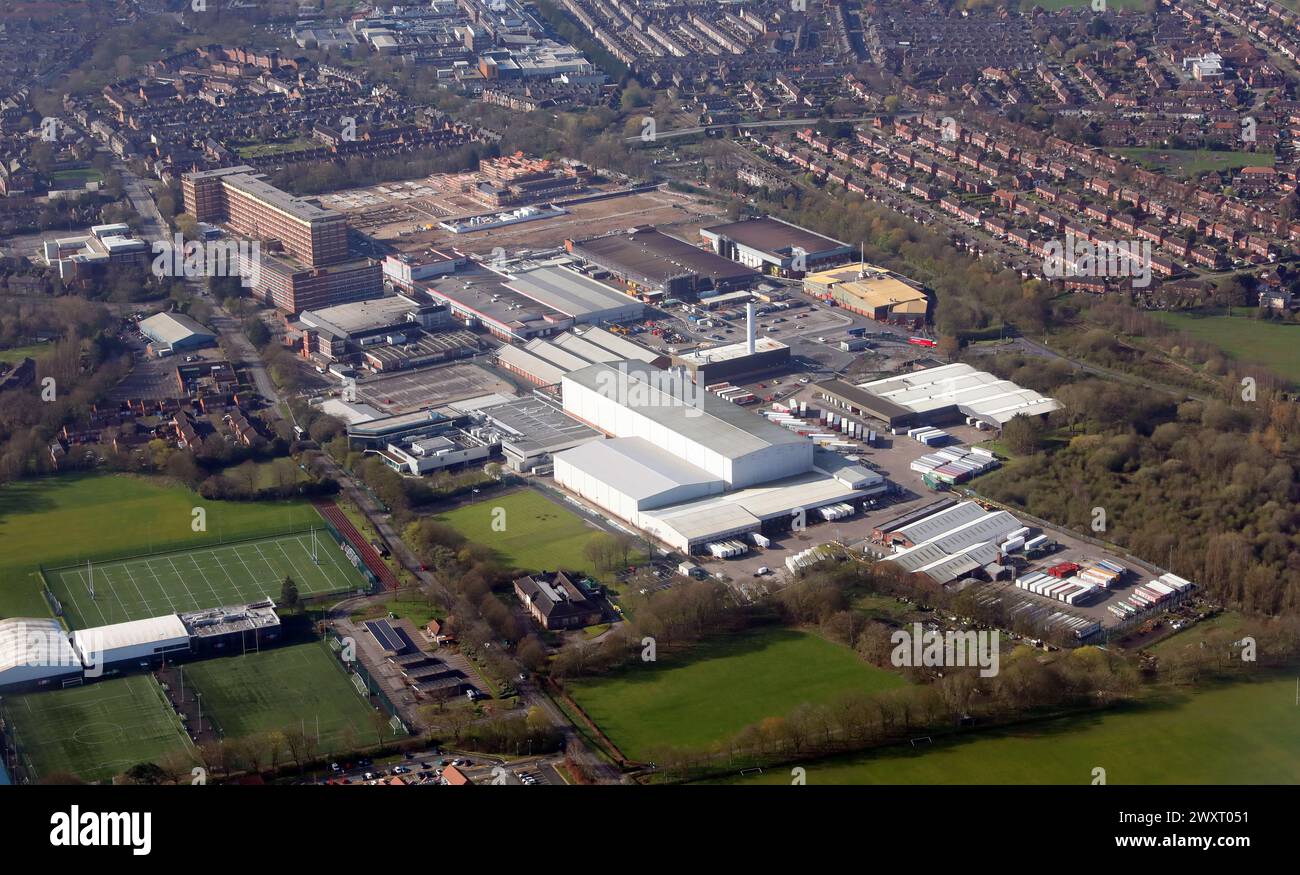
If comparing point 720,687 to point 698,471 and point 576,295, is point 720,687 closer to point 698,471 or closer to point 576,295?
point 698,471

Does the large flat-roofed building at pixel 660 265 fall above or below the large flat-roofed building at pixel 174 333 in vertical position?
above

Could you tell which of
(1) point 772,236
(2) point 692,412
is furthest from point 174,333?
(1) point 772,236

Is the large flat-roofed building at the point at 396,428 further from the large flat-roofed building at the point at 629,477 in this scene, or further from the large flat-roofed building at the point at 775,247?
the large flat-roofed building at the point at 775,247

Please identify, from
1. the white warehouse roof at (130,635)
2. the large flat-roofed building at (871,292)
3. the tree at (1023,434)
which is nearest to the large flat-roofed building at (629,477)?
the tree at (1023,434)

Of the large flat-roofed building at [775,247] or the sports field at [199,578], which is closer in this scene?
the sports field at [199,578]

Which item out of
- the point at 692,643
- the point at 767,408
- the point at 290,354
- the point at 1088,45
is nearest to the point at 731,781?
the point at 692,643
